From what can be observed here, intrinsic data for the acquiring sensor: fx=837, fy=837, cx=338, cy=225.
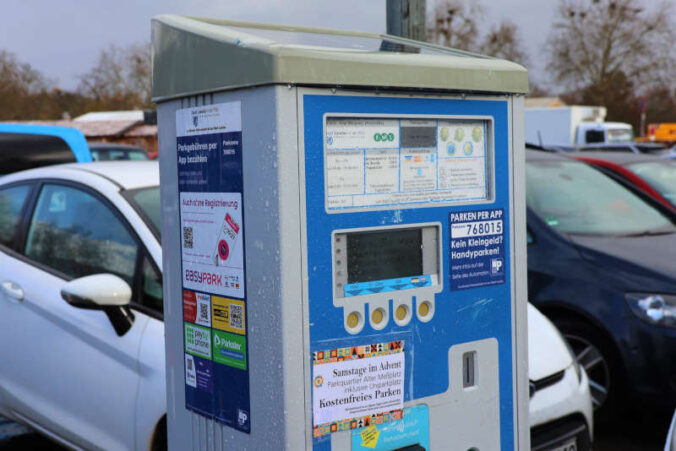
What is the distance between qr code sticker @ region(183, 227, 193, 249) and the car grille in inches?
66.2

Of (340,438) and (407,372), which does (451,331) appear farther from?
(340,438)

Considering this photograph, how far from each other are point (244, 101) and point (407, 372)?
785 millimetres

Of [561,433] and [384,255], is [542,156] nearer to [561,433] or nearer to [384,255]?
[561,433]

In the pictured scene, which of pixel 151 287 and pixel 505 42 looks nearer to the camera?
pixel 151 287

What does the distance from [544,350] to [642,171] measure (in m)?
4.22

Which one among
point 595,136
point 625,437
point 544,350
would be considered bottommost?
point 625,437

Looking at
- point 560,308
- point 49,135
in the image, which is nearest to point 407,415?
point 560,308

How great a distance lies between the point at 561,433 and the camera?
3.29 metres

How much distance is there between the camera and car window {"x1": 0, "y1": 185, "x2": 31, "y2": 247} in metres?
Result: 4.22

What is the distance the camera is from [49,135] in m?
6.10

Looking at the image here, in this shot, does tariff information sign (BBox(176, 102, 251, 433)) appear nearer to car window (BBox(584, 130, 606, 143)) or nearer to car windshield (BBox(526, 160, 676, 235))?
car windshield (BBox(526, 160, 676, 235))

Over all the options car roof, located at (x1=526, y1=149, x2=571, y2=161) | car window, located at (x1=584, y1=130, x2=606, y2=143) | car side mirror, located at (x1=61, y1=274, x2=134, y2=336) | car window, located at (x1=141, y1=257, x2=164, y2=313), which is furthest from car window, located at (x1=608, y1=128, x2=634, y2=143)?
car side mirror, located at (x1=61, y1=274, x2=134, y2=336)

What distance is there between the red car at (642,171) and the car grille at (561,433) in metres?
3.67

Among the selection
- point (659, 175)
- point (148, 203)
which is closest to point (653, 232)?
point (659, 175)
